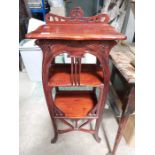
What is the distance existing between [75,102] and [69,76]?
34 centimetres

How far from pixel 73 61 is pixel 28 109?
1.12 meters

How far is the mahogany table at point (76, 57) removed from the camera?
0.69m

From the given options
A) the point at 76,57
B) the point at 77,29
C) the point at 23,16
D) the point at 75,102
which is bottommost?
the point at 75,102

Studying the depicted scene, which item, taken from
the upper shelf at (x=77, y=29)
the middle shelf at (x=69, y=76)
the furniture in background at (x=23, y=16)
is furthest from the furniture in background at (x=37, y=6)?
the middle shelf at (x=69, y=76)

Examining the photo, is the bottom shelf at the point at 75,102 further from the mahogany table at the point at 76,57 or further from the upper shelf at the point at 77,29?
the upper shelf at the point at 77,29

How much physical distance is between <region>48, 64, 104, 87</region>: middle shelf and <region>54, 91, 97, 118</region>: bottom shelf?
31 cm

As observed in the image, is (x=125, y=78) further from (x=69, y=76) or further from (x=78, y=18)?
(x=78, y=18)

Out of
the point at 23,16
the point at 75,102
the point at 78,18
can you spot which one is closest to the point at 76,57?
the point at 78,18

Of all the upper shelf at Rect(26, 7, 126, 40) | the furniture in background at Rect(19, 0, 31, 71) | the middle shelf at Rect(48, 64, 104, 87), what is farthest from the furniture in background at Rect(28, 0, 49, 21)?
the middle shelf at Rect(48, 64, 104, 87)

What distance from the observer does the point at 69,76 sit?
36.9 inches

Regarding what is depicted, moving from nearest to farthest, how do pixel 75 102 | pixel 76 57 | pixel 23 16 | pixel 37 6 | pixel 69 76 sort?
pixel 76 57, pixel 69 76, pixel 75 102, pixel 37 6, pixel 23 16

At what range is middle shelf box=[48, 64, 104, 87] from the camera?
87 centimetres

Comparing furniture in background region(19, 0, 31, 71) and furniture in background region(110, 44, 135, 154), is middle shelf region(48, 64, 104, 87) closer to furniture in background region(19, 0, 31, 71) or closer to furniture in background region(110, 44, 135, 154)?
furniture in background region(110, 44, 135, 154)
